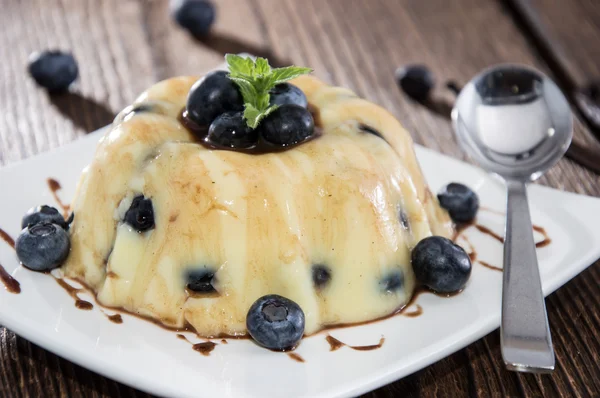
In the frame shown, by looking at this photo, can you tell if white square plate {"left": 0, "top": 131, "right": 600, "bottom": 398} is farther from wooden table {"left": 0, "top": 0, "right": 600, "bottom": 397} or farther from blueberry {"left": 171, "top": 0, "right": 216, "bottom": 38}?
blueberry {"left": 171, "top": 0, "right": 216, "bottom": 38}

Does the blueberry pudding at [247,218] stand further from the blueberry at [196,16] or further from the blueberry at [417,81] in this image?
the blueberry at [196,16]

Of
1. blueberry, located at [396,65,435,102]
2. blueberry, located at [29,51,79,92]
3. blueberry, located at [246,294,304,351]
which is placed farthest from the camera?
blueberry, located at [396,65,435,102]

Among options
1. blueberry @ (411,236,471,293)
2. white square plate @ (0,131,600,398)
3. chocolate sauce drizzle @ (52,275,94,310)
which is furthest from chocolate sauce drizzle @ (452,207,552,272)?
chocolate sauce drizzle @ (52,275,94,310)

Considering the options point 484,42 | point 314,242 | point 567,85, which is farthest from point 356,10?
point 314,242

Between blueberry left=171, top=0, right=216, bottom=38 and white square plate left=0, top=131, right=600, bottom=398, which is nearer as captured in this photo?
white square plate left=0, top=131, right=600, bottom=398

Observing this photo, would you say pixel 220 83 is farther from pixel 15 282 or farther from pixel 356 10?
pixel 356 10

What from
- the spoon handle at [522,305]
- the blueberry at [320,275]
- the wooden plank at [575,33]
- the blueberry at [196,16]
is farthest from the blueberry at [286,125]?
the wooden plank at [575,33]
